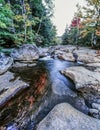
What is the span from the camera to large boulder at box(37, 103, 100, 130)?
3.14m

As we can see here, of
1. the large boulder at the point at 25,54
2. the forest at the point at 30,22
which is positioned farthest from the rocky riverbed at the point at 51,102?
the forest at the point at 30,22

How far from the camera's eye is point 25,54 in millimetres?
10484

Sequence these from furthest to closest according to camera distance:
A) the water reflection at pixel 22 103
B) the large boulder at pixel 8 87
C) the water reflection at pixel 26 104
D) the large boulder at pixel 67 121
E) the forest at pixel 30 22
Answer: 1. the forest at pixel 30 22
2. the large boulder at pixel 8 87
3. the water reflection at pixel 22 103
4. the water reflection at pixel 26 104
5. the large boulder at pixel 67 121

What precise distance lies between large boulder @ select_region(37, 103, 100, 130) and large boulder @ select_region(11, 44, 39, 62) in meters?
6.98

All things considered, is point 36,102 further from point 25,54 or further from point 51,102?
point 25,54

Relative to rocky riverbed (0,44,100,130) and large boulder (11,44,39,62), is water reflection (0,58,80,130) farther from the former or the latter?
large boulder (11,44,39,62)

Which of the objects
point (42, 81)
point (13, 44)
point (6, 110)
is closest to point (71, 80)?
point (42, 81)

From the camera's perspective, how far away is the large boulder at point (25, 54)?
9953 millimetres

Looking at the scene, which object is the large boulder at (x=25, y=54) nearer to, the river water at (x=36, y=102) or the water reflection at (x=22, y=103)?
the river water at (x=36, y=102)

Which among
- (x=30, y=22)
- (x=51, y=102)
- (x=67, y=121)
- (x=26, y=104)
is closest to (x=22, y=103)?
(x=26, y=104)

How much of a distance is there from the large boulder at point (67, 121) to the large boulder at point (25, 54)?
6981 millimetres

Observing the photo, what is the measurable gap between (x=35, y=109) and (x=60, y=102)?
889 millimetres

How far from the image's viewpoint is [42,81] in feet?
19.4

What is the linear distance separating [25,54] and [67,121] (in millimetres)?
7890
